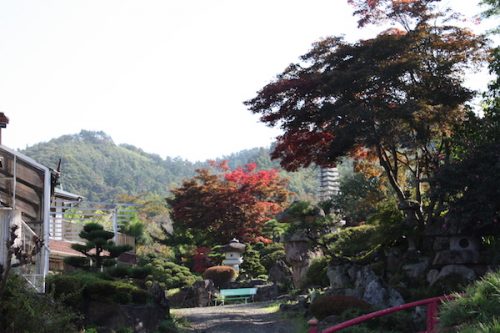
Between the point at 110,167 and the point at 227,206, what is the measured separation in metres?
77.2

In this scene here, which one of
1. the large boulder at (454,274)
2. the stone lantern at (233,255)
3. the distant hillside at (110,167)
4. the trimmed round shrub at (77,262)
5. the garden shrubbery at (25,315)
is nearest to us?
the garden shrubbery at (25,315)

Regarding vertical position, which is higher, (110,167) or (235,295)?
(110,167)

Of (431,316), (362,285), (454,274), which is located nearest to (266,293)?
(362,285)

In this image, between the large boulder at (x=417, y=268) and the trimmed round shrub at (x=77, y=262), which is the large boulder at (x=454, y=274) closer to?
the large boulder at (x=417, y=268)

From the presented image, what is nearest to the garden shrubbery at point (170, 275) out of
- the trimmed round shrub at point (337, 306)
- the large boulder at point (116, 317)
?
the trimmed round shrub at point (337, 306)

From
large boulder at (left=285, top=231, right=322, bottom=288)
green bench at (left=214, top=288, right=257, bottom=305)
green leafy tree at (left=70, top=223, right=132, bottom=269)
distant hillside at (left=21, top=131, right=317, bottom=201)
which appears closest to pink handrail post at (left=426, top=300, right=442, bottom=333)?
green leafy tree at (left=70, top=223, right=132, bottom=269)

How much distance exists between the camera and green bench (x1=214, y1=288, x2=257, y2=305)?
22750 millimetres

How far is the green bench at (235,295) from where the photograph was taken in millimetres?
22750

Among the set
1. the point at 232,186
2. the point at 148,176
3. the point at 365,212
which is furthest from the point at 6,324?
the point at 148,176

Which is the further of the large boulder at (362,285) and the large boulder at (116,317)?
the large boulder at (362,285)

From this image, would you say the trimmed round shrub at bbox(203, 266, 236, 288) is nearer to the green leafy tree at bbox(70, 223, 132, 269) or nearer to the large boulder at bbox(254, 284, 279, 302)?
the large boulder at bbox(254, 284, 279, 302)

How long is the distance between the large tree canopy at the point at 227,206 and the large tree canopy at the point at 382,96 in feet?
38.7

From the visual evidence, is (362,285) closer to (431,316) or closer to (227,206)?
(431,316)

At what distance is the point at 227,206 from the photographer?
103 feet
